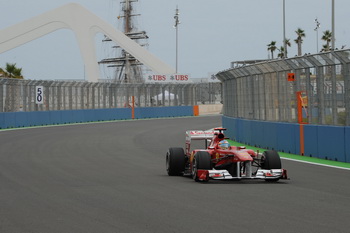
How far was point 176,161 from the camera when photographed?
13602 millimetres

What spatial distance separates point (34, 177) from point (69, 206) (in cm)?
437

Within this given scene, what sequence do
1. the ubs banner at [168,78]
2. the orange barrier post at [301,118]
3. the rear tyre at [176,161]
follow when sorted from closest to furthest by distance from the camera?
the rear tyre at [176,161] < the orange barrier post at [301,118] < the ubs banner at [168,78]

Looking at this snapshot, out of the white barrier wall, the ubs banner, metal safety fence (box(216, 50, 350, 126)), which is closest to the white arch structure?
the ubs banner

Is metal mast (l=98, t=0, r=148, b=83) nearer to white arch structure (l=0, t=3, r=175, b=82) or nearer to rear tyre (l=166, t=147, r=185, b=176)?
white arch structure (l=0, t=3, r=175, b=82)

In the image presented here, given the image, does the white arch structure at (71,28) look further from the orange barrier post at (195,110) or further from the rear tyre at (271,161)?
the rear tyre at (271,161)

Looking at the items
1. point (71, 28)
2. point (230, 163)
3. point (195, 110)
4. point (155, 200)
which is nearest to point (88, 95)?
point (195, 110)

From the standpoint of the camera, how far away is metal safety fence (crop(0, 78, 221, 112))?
142ft

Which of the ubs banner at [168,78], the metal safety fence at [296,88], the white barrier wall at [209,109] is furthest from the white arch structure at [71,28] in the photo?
the metal safety fence at [296,88]

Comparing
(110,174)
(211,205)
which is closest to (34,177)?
(110,174)

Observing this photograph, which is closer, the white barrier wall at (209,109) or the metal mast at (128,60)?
the white barrier wall at (209,109)

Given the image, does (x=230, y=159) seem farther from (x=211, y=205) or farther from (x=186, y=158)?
(x=211, y=205)

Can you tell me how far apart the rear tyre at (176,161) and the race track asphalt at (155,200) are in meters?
0.23

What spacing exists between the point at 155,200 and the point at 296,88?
11069mm

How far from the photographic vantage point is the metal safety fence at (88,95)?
142 feet
